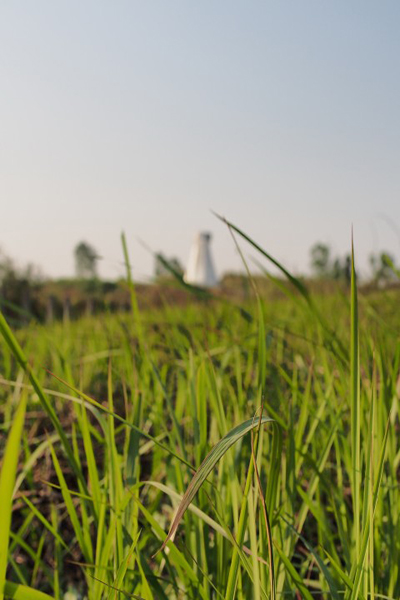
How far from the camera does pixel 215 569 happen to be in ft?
2.75

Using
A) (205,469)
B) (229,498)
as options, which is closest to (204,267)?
(229,498)

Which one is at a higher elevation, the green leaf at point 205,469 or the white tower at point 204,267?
the white tower at point 204,267

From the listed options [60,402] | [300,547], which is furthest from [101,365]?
[300,547]

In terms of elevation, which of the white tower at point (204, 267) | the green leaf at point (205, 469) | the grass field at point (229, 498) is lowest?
the grass field at point (229, 498)

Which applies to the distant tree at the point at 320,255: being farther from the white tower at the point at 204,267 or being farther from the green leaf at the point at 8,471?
the green leaf at the point at 8,471

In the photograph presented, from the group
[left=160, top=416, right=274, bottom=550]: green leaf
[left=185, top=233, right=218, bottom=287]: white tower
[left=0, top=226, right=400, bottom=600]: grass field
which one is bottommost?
[left=0, top=226, right=400, bottom=600]: grass field

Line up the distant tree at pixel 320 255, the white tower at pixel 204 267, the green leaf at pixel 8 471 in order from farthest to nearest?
the distant tree at pixel 320 255
the white tower at pixel 204 267
the green leaf at pixel 8 471

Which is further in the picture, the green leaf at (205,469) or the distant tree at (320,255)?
the distant tree at (320,255)

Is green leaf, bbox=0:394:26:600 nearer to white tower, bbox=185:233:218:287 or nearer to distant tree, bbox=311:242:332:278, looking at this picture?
white tower, bbox=185:233:218:287

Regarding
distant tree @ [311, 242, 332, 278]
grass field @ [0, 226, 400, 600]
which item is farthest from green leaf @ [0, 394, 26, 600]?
distant tree @ [311, 242, 332, 278]

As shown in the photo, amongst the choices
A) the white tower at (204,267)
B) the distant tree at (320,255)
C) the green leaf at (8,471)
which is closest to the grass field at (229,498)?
the green leaf at (8,471)

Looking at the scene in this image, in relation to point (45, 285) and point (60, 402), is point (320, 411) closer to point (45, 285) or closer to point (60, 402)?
point (60, 402)

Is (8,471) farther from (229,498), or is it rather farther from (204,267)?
(204,267)

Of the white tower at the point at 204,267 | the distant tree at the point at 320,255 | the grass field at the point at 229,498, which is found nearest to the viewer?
the grass field at the point at 229,498
